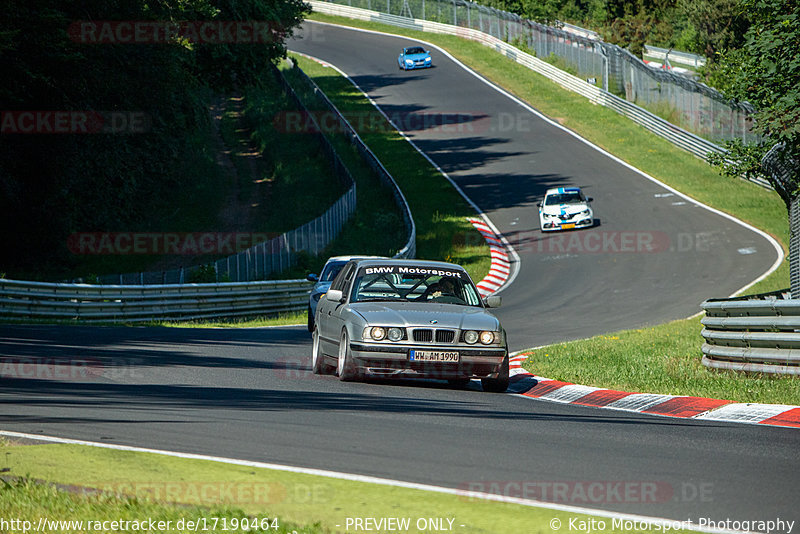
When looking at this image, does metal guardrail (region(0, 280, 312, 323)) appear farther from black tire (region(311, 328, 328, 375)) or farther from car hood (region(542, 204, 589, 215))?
car hood (region(542, 204, 589, 215))

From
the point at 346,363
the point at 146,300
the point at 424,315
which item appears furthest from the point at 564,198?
the point at 346,363

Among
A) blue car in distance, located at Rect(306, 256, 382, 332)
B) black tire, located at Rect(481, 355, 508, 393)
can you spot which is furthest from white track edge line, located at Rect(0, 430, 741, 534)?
blue car in distance, located at Rect(306, 256, 382, 332)

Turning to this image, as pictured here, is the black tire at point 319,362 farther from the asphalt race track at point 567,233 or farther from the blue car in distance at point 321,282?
the asphalt race track at point 567,233

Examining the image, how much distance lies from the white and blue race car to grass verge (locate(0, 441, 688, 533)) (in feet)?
111

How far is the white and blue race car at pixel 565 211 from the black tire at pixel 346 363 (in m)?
28.4

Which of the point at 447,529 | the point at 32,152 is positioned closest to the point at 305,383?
the point at 447,529

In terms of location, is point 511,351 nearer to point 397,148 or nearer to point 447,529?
point 447,529

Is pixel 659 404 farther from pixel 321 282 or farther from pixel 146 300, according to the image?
pixel 146 300

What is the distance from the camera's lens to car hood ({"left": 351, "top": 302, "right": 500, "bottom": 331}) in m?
11.9

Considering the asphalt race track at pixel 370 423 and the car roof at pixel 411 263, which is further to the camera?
the car roof at pixel 411 263

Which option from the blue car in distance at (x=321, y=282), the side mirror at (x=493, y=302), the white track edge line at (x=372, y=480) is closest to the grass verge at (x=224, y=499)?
the white track edge line at (x=372, y=480)

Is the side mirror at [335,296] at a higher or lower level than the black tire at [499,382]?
higher

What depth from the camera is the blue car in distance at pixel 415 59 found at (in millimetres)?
75250

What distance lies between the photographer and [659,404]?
36.6 ft
